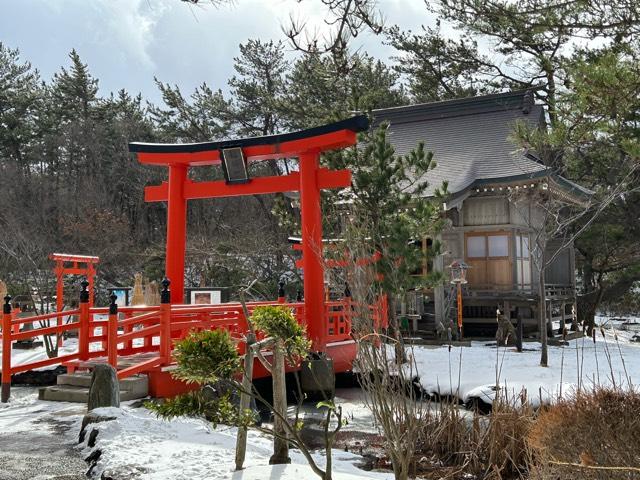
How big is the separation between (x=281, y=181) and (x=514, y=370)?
5.17m

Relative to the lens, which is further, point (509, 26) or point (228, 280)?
point (228, 280)

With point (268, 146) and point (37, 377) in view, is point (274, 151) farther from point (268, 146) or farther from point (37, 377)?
point (37, 377)

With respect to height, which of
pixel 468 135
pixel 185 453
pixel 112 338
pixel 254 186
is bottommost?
pixel 185 453

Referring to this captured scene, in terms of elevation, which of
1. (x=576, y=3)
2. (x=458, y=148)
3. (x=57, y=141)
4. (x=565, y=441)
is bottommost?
(x=565, y=441)

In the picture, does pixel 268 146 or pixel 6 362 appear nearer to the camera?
pixel 6 362

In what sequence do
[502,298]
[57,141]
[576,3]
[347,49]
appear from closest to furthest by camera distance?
[347,49] → [576,3] → [502,298] → [57,141]

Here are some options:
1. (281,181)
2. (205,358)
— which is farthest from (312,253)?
(205,358)

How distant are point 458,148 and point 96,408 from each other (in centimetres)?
1486

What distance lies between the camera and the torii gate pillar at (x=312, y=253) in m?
10.3

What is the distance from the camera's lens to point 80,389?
7910mm

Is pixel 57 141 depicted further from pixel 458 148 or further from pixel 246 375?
pixel 246 375

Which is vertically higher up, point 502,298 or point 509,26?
point 509,26

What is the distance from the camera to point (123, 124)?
98.1 feet

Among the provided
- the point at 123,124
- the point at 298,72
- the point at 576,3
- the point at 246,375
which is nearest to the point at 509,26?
the point at 576,3
